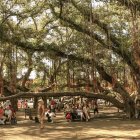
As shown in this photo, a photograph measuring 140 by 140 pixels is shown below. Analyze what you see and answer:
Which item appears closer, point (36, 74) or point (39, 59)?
point (39, 59)

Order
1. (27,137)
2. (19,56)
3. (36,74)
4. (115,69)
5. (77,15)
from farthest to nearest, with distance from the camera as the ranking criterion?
(36,74) < (19,56) < (115,69) < (77,15) < (27,137)

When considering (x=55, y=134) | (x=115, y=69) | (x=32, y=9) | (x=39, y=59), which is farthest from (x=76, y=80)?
(x=55, y=134)

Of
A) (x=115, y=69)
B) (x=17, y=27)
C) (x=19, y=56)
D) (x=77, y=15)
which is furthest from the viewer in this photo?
(x=19, y=56)

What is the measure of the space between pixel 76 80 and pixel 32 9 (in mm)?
12207

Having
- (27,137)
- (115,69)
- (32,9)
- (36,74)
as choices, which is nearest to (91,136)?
(27,137)

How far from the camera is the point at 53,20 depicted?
25.3 meters

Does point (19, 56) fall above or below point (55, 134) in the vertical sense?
above

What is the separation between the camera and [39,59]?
28.0 meters

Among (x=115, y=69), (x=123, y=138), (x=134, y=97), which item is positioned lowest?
(x=123, y=138)

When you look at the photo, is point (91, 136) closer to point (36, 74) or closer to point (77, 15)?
point (77, 15)

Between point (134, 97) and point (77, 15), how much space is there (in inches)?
223

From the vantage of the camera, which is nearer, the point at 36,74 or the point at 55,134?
the point at 55,134

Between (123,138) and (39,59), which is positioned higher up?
(39,59)

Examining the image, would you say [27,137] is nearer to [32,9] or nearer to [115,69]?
[32,9]
